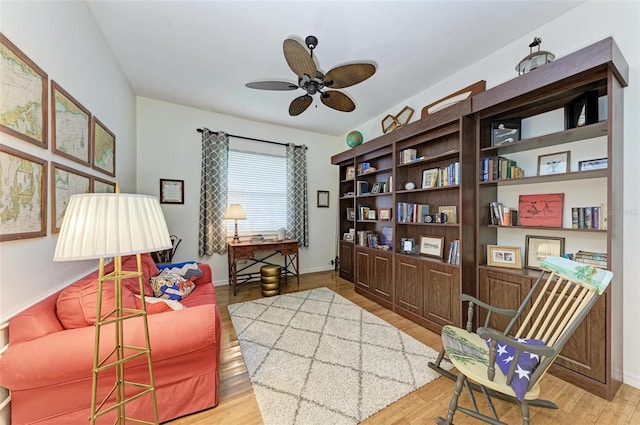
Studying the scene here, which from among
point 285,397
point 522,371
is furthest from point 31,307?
point 522,371

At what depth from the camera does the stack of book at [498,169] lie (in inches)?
84.6

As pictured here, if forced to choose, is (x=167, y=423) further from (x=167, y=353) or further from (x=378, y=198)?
(x=378, y=198)

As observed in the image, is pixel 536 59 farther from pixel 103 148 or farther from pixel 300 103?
pixel 103 148

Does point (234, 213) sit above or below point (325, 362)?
above

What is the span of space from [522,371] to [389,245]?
2.26 metres

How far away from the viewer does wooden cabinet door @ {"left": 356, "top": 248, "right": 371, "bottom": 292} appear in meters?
3.37

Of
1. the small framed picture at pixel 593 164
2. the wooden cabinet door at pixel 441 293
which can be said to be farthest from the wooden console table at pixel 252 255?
the small framed picture at pixel 593 164

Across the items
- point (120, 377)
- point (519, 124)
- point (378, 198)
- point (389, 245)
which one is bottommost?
point (120, 377)

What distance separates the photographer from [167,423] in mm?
1379

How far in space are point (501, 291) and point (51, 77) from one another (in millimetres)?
3572

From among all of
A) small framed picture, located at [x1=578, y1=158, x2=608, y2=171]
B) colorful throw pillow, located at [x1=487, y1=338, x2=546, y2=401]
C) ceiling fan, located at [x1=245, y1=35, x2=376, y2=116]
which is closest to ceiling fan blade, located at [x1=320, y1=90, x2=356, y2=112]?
ceiling fan, located at [x1=245, y1=35, x2=376, y2=116]

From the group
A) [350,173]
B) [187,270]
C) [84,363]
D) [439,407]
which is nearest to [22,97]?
[84,363]

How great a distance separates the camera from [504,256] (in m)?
2.16

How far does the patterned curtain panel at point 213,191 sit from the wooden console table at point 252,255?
29 cm
